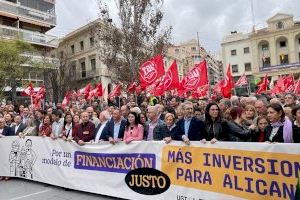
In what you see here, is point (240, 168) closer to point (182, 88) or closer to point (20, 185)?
point (20, 185)

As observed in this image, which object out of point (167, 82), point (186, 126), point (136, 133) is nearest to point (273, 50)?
point (167, 82)

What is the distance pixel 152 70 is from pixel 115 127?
5027 mm

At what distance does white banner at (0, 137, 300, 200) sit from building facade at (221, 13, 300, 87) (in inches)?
1918

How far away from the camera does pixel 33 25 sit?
39469mm

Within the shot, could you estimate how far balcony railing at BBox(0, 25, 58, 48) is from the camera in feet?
111

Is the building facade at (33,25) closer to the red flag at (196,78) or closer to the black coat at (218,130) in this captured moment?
the red flag at (196,78)

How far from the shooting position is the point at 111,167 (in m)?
6.80

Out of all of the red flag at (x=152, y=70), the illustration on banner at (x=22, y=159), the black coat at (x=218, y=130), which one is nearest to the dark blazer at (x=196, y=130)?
the black coat at (x=218, y=130)

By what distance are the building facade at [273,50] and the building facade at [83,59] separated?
78.7 feet

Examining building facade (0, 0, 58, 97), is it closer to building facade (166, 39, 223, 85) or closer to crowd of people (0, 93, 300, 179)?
crowd of people (0, 93, 300, 179)

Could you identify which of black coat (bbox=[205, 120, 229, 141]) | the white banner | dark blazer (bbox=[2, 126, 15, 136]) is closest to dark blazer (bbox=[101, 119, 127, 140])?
the white banner

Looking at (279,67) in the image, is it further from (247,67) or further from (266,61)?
(247,67)

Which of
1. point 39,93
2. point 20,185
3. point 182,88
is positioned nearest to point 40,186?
point 20,185

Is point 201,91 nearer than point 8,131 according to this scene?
No
